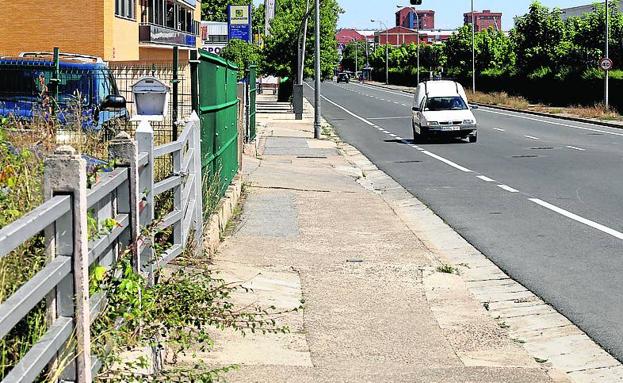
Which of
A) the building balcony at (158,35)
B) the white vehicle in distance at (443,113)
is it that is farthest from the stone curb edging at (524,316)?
the building balcony at (158,35)

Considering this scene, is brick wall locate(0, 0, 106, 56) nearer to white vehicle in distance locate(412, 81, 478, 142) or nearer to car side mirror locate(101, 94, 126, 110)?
white vehicle in distance locate(412, 81, 478, 142)

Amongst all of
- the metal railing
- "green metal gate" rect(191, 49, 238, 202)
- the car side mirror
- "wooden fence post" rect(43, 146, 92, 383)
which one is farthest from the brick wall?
"wooden fence post" rect(43, 146, 92, 383)

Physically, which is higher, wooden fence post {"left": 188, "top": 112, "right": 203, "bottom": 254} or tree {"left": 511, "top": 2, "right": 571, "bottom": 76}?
tree {"left": 511, "top": 2, "right": 571, "bottom": 76}

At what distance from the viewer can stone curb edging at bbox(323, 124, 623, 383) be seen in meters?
7.40

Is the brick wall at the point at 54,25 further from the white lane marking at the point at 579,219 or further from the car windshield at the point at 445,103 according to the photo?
the white lane marking at the point at 579,219

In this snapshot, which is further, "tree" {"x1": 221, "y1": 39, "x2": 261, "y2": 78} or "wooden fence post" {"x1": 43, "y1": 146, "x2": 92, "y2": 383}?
"tree" {"x1": 221, "y1": 39, "x2": 261, "y2": 78}

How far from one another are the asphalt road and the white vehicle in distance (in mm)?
527

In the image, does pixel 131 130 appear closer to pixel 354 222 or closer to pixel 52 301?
pixel 354 222

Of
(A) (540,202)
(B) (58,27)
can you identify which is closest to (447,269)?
(A) (540,202)

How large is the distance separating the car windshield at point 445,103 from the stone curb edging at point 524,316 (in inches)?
725

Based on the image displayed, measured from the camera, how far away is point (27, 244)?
5227 millimetres

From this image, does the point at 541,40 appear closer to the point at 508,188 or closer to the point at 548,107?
the point at 548,107

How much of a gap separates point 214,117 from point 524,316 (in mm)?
4728

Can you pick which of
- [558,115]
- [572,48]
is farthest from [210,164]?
[572,48]
